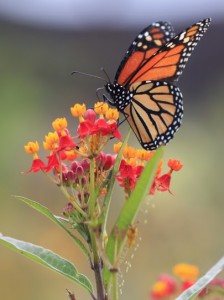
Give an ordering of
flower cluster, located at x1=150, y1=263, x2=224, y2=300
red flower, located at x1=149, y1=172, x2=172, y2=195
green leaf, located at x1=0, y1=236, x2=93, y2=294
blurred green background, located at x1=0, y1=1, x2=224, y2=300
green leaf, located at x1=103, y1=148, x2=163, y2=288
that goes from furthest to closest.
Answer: blurred green background, located at x1=0, y1=1, x2=224, y2=300, flower cluster, located at x1=150, y1=263, x2=224, y2=300, red flower, located at x1=149, y1=172, x2=172, y2=195, green leaf, located at x1=0, y1=236, x2=93, y2=294, green leaf, located at x1=103, y1=148, x2=163, y2=288

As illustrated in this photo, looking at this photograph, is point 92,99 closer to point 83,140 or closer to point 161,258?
point 161,258

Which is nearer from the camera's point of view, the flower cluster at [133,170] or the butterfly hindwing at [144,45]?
the flower cluster at [133,170]

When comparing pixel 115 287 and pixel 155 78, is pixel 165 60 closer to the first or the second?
pixel 155 78

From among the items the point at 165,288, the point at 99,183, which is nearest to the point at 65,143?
the point at 99,183

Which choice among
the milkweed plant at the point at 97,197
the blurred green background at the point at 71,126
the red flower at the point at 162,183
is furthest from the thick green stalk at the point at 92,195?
the blurred green background at the point at 71,126

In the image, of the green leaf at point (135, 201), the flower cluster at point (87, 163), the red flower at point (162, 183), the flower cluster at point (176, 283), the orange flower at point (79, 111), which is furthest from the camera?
the flower cluster at point (176, 283)

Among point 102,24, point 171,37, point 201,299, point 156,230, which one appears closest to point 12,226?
point 156,230

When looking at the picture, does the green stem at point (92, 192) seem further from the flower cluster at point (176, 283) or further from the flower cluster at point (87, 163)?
the flower cluster at point (176, 283)

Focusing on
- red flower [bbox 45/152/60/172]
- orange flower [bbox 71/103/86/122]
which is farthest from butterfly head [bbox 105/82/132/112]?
red flower [bbox 45/152/60/172]

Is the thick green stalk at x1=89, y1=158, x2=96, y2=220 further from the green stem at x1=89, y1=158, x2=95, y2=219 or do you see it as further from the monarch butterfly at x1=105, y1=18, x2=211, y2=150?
the monarch butterfly at x1=105, y1=18, x2=211, y2=150
